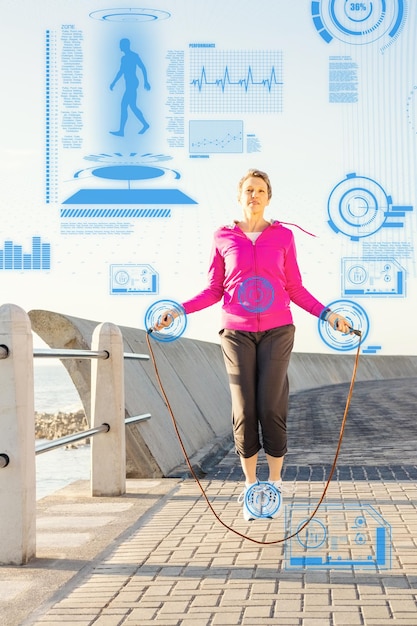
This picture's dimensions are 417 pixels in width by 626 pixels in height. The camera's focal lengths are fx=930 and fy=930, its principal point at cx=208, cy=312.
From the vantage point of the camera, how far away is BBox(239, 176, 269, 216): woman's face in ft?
16.3

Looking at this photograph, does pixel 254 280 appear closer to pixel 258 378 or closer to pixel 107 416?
pixel 258 378

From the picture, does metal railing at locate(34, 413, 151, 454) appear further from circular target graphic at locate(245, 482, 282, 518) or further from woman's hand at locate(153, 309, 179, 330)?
circular target graphic at locate(245, 482, 282, 518)

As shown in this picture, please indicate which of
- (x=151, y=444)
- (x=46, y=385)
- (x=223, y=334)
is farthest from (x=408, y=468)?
(x=46, y=385)

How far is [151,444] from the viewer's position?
754cm

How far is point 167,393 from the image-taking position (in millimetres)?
8867

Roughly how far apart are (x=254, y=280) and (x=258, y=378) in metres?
0.53

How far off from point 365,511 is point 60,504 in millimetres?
2065

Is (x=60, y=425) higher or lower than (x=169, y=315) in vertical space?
lower

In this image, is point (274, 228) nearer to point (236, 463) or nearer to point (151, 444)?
point (151, 444)

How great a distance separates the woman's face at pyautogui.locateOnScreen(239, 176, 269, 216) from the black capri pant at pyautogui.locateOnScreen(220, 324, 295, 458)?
2.14 ft

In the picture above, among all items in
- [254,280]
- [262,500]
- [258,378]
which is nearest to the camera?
[254,280]

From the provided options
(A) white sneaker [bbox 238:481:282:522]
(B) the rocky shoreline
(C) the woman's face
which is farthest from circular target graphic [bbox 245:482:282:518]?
(B) the rocky shoreline

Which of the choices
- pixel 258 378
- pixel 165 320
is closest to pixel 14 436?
pixel 165 320
